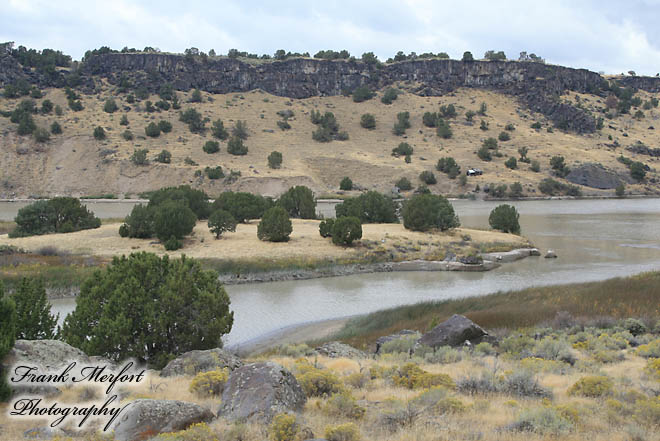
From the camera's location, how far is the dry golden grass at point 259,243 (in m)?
28.8

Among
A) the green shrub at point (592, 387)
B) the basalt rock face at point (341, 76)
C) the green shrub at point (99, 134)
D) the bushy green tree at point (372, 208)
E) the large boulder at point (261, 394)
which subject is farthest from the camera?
the basalt rock face at point (341, 76)

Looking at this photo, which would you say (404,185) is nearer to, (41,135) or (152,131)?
(152,131)

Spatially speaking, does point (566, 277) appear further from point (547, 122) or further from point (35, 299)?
point (547, 122)

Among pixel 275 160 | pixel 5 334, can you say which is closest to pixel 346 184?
pixel 275 160

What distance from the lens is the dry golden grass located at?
28797mm

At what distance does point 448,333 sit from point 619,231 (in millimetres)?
40196

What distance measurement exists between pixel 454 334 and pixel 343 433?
711 centimetres

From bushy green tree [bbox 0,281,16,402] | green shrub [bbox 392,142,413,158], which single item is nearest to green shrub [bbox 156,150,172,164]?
green shrub [bbox 392,142,413,158]

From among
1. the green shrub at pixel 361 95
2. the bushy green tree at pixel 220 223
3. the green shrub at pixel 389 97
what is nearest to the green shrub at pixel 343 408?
the bushy green tree at pixel 220 223

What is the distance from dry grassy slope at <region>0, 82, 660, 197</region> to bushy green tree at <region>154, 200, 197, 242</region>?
41.6 m

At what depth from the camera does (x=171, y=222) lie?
98.5ft

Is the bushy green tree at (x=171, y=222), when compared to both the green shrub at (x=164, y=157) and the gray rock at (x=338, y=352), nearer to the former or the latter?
the gray rock at (x=338, y=352)

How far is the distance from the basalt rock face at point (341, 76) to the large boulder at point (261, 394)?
369 ft

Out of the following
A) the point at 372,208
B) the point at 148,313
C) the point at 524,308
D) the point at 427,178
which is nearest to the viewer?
the point at 148,313
